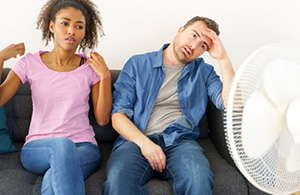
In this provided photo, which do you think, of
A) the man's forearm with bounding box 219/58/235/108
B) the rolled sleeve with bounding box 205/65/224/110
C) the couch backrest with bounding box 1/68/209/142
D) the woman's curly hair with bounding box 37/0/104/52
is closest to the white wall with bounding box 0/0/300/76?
the woman's curly hair with bounding box 37/0/104/52

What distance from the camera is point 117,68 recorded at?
7.18ft

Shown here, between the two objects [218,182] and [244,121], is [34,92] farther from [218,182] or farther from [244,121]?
[244,121]

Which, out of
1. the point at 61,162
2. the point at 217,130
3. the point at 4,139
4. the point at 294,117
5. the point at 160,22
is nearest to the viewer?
the point at 294,117

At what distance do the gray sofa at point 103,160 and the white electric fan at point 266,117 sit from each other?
1.51 ft

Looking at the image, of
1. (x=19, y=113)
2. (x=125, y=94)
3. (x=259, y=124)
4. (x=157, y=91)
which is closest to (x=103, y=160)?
(x=125, y=94)

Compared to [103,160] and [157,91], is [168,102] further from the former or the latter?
[103,160]

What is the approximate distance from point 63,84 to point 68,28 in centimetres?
30

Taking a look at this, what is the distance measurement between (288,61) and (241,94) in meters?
0.20

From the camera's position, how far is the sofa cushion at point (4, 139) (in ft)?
5.57

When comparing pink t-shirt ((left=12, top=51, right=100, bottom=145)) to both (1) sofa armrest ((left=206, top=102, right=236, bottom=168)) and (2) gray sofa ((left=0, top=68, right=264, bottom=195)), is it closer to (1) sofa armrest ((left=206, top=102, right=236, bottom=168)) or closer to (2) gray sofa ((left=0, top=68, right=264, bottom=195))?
(2) gray sofa ((left=0, top=68, right=264, bottom=195))

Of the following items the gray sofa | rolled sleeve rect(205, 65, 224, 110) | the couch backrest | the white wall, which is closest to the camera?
the gray sofa

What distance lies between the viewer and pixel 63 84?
1.66 m

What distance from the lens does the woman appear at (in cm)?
158

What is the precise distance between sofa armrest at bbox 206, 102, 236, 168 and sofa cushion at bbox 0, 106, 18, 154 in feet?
3.79
